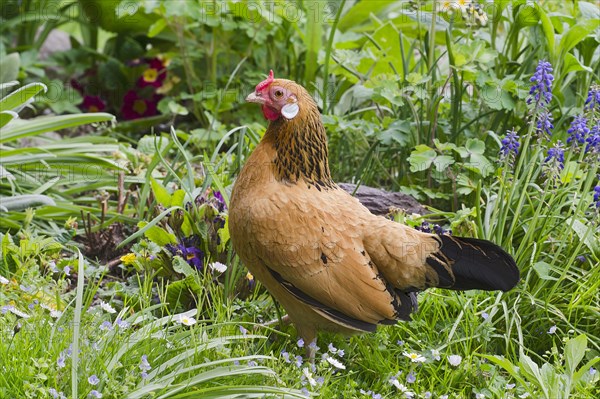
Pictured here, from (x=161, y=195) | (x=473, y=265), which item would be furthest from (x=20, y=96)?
(x=473, y=265)

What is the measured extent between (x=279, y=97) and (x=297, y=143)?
0.55 ft

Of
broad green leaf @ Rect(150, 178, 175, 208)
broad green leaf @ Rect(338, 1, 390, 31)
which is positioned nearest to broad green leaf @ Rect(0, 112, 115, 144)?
broad green leaf @ Rect(150, 178, 175, 208)

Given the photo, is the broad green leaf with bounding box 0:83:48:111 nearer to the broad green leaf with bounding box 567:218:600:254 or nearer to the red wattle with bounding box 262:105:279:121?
the red wattle with bounding box 262:105:279:121

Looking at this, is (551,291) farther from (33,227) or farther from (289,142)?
(33,227)

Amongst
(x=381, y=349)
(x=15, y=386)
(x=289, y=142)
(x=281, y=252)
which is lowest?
(x=381, y=349)

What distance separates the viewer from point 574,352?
108 inches

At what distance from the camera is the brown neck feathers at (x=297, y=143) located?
2.99 metres

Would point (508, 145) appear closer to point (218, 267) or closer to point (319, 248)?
point (319, 248)

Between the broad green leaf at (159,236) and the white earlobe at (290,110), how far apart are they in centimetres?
80

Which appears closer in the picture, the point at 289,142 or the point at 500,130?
the point at 289,142

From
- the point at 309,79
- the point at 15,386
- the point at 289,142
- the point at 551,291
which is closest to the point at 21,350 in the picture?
the point at 15,386

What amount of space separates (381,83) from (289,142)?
1.15 meters

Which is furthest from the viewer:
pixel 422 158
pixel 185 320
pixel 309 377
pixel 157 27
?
pixel 157 27

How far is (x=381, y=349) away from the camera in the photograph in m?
3.13
